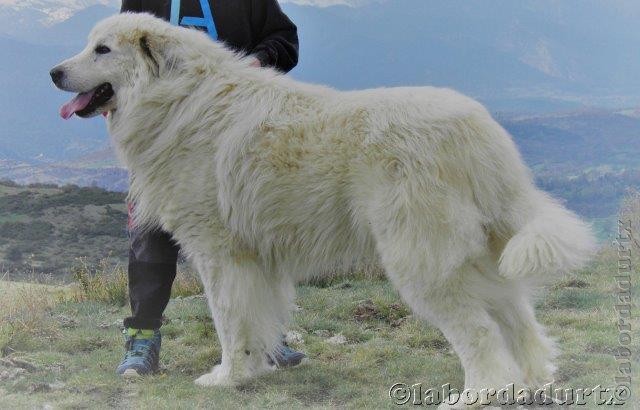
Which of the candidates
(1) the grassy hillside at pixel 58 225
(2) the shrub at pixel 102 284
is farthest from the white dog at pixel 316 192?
(1) the grassy hillside at pixel 58 225

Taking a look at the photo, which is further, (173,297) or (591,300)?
(173,297)

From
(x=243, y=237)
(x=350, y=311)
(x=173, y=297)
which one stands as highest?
(x=243, y=237)

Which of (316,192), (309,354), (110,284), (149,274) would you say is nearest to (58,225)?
(110,284)

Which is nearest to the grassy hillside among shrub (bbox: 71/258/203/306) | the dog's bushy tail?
shrub (bbox: 71/258/203/306)

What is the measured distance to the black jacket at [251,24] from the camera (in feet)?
15.2

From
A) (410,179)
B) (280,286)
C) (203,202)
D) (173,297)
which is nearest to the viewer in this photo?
(410,179)

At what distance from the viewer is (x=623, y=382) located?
3.68m

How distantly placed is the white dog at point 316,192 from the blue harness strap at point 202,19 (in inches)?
17.8

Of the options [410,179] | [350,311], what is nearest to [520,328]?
[410,179]

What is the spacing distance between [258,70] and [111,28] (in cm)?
84

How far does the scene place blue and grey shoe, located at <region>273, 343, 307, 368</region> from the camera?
14.8 ft

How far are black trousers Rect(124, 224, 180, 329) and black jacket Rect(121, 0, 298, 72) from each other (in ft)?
4.25

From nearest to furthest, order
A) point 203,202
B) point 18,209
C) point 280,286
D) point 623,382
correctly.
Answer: point 623,382, point 203,202, point 280,286, point 18,209

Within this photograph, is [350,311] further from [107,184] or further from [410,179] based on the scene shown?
[107,184]
